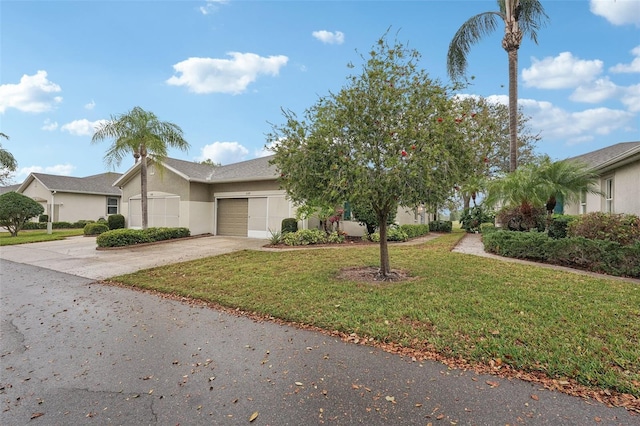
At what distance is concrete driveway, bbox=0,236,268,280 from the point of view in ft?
28.5

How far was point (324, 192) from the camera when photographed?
6047mm

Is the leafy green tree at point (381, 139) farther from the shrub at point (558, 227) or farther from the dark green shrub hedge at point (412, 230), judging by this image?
the dark green shrub hedge at point (412, 230)

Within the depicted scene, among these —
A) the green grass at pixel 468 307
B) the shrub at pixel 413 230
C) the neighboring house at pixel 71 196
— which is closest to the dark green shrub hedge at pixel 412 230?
the shrub at pixel 413 230

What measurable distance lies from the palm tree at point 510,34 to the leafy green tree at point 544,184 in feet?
4.59

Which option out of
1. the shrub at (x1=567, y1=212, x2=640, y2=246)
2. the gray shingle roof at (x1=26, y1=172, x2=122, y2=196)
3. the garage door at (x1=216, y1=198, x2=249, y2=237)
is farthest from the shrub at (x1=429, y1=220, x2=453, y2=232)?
the gray shingle roof at (x1=26, y1=172, x2=122, y2=196)

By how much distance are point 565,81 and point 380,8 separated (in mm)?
8474

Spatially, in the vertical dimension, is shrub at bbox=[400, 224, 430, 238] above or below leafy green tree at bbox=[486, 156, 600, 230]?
below

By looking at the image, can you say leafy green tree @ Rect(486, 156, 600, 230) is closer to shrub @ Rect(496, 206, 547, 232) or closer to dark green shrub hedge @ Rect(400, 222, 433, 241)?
shrub @ Rect(496, 206, 547, 232)

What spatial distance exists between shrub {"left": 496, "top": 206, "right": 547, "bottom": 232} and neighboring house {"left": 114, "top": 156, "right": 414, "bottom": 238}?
6596mm

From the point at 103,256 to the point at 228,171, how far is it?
900 centimetres

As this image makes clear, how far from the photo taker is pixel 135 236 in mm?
13500

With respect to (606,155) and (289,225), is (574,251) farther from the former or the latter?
(606,155)

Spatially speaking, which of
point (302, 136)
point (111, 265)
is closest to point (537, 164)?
point (302, 136)

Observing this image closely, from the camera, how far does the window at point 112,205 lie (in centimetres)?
2809
